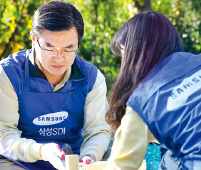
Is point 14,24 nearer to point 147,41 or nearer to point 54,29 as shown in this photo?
point 54,29

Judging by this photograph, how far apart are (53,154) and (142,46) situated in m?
0.80

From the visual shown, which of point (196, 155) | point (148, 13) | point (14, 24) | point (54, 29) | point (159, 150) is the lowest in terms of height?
point (14, 24)

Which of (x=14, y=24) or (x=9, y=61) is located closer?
(x=9, y=61)

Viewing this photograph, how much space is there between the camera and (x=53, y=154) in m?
2.47

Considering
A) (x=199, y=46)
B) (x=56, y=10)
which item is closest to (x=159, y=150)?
(x=56, y=10)

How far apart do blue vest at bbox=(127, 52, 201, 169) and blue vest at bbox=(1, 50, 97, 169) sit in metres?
0.94

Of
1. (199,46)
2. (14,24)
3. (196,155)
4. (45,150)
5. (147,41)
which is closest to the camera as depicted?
(196,155)

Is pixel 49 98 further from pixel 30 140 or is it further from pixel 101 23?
pixel 101 23

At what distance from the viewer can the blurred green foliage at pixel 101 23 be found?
620 cm

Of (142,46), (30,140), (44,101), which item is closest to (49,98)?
(44,101)

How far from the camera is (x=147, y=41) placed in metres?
2.12

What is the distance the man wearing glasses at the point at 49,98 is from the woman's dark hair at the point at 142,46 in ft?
2.22

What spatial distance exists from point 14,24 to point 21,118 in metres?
3.58

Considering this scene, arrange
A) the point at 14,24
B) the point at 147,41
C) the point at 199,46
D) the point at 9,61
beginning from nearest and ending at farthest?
the point at 147,41 < the point at 9,61 < the point at 14,24 < the point at 199,46
